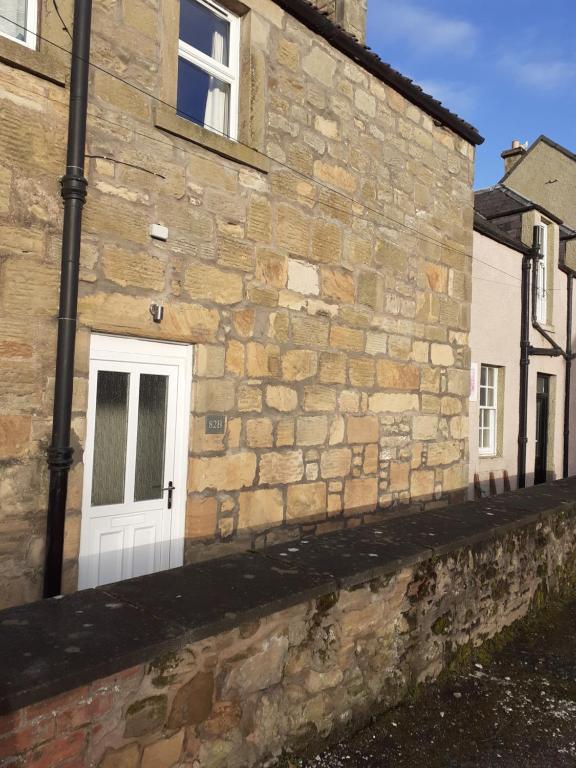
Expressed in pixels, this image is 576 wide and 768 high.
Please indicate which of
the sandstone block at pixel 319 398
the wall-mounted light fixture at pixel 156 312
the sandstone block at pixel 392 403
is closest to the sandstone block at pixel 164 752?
the wall-mounted light fixture at pixel 156 312

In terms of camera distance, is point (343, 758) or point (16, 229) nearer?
point (343, 758)

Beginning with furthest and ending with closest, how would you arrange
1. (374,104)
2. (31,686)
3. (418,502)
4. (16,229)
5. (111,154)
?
(418,502) → (374,104) → (111,154) → (16,229) → (31,686)

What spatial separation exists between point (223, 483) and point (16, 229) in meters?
2.32

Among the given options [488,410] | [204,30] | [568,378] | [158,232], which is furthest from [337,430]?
[568,378]

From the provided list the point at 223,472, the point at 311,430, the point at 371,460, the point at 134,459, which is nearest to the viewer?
the point at 134,459

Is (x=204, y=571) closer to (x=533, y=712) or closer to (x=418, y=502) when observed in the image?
(x=533, y=712)

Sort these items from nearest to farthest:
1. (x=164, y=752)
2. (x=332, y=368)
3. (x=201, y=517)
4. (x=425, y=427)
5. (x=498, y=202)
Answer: (x=164, y=752)
(x=201, y=517)
(x=332, y=368)
(x=425, y=427)
(x=498, y=202)

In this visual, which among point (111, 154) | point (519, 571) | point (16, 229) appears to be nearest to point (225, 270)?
point (111, 154)

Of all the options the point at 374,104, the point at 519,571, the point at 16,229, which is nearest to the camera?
the point at 16,229

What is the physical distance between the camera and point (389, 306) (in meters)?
6.18

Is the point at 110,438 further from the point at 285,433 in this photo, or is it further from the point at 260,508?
the point at 285,433

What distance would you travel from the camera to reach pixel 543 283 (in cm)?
1137

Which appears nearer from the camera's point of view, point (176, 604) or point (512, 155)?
point (176, 604)

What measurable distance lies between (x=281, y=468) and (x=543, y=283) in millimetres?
8432
